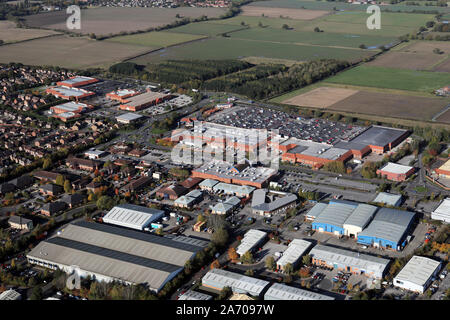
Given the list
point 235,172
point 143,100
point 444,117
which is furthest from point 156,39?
point 235,172

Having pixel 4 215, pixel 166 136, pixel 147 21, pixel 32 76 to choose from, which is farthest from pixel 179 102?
pixel 147 21

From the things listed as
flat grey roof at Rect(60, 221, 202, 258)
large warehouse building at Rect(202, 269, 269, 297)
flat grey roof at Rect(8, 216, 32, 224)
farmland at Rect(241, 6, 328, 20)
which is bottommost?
large warehouse building at Rect(202, 269, 269, 297)

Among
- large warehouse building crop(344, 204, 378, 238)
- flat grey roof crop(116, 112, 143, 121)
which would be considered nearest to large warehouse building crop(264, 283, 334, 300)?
large warehouse building crop(344, 204, 378, 238)

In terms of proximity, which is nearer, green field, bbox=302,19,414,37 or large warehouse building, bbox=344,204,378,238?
large warehouse building, bbox=344,204,378,238

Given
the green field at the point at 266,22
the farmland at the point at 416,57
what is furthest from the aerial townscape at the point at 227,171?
the green field at the point at 266,22

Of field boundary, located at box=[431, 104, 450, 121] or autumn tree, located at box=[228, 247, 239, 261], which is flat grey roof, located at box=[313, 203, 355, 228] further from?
field boundary, located at box=[431, 104, 450, 121]

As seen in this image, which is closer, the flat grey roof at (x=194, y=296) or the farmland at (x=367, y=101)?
the flat grey roof at (x=194, y=296)

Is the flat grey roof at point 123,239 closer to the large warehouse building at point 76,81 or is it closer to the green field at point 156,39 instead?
the large warehouse building at point 76,81
